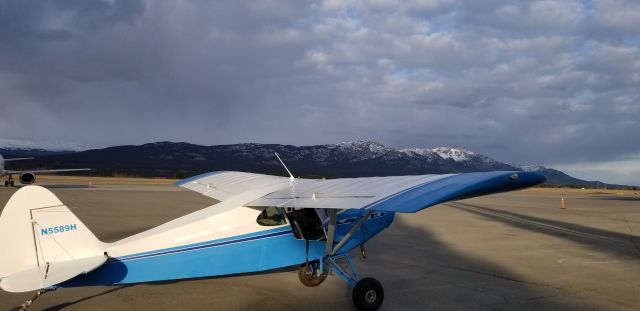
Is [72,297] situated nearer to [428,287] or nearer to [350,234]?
[350,234]

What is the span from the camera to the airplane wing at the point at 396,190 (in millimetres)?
5145

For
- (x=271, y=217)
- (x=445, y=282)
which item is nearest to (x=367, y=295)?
(x=271, y=217)

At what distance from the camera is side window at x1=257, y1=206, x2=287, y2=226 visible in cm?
691

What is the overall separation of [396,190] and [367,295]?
6.52ft

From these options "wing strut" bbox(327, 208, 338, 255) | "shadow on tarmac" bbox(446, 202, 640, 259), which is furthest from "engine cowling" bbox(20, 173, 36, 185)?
"wing strut" bbox(327, 208, 338, 255)

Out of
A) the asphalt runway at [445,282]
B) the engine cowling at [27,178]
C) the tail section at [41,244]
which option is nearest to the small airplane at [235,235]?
the tail section at [41,244]

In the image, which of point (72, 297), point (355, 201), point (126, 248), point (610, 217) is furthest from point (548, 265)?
point (610, 217)

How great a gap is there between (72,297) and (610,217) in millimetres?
24711

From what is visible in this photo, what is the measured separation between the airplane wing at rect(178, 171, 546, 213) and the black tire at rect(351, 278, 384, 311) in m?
1.52

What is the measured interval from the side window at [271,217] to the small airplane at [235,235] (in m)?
0.02

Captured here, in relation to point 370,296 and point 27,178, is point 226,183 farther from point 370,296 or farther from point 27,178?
point 27,178

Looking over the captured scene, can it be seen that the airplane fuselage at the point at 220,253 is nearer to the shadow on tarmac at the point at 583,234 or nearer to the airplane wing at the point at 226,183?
the airplane wing at the point at 226,183

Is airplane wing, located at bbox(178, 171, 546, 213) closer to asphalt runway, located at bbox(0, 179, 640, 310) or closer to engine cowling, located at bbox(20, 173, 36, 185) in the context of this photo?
asphalt runway, located at bbox(0, 179, 640, 310)

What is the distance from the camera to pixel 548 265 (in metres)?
10.7
